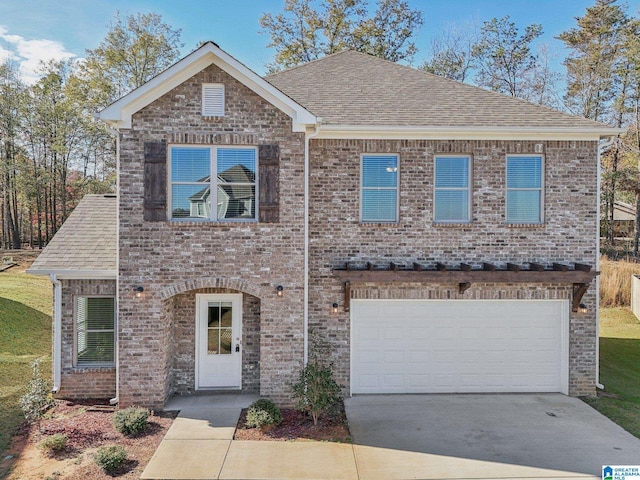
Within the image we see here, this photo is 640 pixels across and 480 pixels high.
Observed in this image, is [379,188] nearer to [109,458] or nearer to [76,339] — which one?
[109,458]

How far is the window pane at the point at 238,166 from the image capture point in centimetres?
857

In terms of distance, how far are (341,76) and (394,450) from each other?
31.6 ft

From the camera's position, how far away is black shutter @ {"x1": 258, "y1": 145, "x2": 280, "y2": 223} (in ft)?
27.7

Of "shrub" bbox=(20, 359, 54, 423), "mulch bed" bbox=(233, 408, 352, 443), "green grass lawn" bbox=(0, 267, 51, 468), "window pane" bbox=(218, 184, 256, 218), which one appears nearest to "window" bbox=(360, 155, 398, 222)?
"window pane" bbox=(218, 184, 256, 218)

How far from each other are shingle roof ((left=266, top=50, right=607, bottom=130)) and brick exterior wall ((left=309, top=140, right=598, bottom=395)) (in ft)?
1.73

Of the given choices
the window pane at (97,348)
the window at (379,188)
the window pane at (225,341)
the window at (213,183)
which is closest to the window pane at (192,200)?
the window at (213,183)

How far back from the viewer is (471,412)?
8.31 m

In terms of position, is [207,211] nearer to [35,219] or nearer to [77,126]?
[77,126]

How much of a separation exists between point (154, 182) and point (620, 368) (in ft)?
42.8

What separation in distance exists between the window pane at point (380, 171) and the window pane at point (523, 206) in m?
2.74

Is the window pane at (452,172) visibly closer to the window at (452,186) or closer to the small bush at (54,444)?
the window at (452,186)

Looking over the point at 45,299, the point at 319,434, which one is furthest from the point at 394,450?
the point at 45,299

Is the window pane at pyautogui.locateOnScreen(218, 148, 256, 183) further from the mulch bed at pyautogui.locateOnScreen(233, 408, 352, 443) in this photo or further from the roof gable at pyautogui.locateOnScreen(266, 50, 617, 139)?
the mulch bed at pyautogui.locateOnScreen(233, 408, 352, 443)

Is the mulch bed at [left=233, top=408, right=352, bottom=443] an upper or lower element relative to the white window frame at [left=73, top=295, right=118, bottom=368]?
lower
